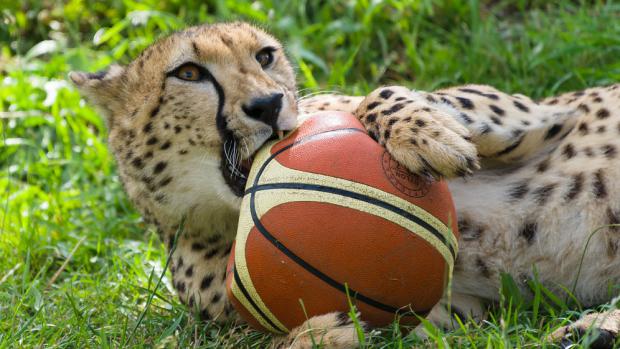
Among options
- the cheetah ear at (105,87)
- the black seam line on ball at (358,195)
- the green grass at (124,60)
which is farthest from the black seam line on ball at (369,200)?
the cheetah ear at (105,87)

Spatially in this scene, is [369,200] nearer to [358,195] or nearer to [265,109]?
[358,195]

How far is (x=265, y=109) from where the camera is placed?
2.38 m

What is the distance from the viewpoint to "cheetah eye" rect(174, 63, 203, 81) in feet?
8.44

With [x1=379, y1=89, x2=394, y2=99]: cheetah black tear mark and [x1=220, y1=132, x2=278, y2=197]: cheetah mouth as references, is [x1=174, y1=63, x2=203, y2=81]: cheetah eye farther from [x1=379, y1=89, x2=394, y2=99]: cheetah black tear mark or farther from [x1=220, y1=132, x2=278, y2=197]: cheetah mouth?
[x1=379, y1=89, x2=394, y2=99]: cheetah black tear mark

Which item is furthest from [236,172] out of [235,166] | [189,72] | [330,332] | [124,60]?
→ [124,60]

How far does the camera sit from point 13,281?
3.04 metres

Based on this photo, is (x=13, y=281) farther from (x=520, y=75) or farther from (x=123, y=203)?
(x=520, y=75)

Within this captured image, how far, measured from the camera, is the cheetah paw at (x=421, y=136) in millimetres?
2166

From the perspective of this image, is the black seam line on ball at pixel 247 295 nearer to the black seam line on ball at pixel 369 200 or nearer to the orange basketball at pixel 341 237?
the orange basketball at pixel 341 237

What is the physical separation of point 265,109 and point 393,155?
397 millimetres

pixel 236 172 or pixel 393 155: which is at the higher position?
pixel 393 155

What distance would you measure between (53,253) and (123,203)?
20.2 inches

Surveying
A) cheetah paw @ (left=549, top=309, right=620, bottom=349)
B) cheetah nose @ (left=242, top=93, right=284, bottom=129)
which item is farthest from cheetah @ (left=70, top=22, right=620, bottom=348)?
cheetah paw @ (left=549, top=309, right=620, bottom=349)

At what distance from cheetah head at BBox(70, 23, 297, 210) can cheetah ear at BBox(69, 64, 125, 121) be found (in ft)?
0.10
